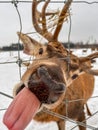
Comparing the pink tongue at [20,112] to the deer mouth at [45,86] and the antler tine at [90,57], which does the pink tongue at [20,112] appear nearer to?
the deer mouth at [45,86]

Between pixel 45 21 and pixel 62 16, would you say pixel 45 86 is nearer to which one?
pixel 62 16

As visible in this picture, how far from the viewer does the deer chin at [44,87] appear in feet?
5.96

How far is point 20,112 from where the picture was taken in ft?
5.46

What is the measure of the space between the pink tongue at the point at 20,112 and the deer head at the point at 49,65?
78 mm

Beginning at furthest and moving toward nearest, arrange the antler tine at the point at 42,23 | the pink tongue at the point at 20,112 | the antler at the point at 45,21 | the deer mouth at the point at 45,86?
the antler tine at the point at 42,23, the antler at the point at 45,21, the deer mouth at the point at 45,86, the pink tongue at the point at 20,112

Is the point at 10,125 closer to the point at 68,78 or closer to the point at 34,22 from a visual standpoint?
the point at 68,78

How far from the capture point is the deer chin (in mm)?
1815

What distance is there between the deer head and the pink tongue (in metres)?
0.08

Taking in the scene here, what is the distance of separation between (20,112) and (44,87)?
0.26 m

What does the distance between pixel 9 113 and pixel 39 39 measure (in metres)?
0.85

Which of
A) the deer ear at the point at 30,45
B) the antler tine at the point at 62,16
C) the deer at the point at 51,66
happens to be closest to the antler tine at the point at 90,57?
the deer at the point at 51,66

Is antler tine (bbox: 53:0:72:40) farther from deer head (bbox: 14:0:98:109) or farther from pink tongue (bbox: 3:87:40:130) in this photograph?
pink tongue (bbox: 3:87:40:130)

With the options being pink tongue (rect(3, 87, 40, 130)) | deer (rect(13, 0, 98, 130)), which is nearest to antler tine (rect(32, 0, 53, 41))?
deer (rect(13, 0, 98, 130))

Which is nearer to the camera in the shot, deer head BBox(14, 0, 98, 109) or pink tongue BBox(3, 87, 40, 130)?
pink tongue BBox(3, 87, 40, 130)
